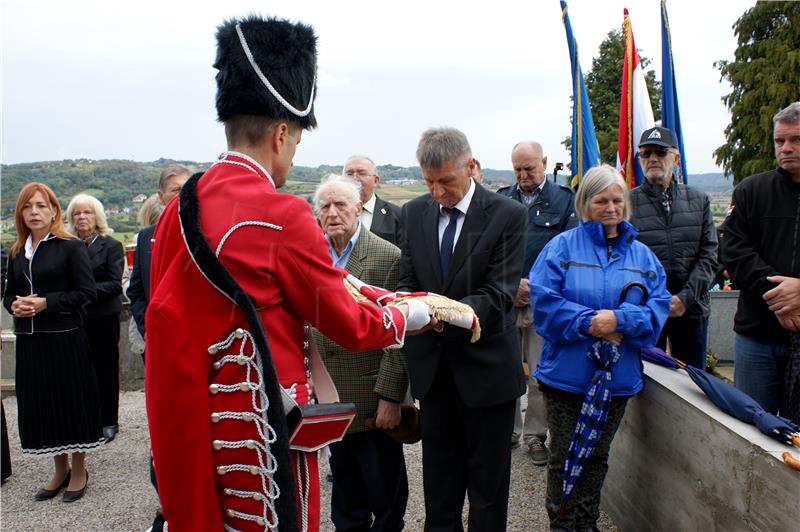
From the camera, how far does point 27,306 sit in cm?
468

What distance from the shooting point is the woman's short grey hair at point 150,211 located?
4.81 meters

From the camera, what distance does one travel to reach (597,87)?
824 inches

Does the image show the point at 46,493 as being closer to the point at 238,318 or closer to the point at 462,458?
the point at 462,458

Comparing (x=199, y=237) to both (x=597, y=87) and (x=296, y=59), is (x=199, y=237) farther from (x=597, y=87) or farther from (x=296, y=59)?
(x=597, y=87)

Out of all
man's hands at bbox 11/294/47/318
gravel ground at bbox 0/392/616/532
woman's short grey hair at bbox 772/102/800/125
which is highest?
woman's short grey hair at bbox 772/102/800/125

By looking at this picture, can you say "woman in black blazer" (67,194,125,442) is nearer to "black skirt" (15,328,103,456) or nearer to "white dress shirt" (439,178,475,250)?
"black skirt" (15,328,103,456)

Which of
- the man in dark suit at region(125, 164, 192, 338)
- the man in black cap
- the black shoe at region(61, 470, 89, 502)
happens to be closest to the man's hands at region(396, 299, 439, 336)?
the man in dark suit at region(125, 164, 192, 338)

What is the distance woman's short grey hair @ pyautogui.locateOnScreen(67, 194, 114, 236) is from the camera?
5918 mm

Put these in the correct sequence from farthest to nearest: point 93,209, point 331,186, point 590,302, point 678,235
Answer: point 93,209 → point 678,235 → point 331,186 → point 590,302

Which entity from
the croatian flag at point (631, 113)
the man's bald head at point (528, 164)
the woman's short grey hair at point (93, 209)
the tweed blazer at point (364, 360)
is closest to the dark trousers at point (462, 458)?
the tweed blazer at point (364, 360)

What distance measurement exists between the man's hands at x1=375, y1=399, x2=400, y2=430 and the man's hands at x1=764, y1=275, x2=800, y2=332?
6.72 feet

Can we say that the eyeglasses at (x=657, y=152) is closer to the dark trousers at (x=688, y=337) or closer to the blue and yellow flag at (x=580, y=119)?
the dark trousers at (x=688, y=337)

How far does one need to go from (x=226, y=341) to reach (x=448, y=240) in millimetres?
1607

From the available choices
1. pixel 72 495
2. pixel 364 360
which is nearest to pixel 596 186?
pixel 364 360
